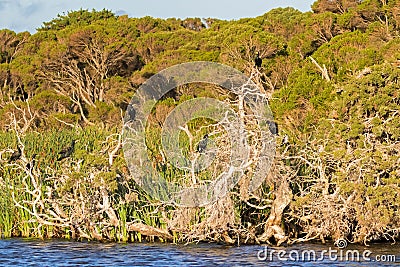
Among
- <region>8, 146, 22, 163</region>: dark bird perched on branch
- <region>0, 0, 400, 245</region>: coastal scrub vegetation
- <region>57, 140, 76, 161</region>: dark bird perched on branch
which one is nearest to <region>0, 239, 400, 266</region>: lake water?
<region>0, 0, 400, 245</region>: coastal scrub vegetation

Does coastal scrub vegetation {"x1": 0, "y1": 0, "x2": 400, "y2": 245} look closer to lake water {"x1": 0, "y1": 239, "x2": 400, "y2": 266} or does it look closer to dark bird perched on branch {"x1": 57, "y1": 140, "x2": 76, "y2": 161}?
dark bird perched on branch {"x1": 57, "y1": 140, "x2": 76, "y2": 161}

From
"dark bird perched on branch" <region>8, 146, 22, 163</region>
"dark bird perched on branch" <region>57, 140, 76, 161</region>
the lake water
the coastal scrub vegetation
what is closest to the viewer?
the lake water

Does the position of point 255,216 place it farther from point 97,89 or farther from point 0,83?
point 0,83

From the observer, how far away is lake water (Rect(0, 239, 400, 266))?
11.9 meters

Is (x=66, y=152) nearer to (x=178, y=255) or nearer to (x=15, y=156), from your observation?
(x=15, y=156)

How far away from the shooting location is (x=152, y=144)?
1581cm

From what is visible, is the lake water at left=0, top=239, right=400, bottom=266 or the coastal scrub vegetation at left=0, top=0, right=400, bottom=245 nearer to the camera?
the lake water at left=0, top=239, right=400, bottom=266

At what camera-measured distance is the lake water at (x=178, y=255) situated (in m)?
11.9

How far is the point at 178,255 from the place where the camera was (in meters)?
12.6

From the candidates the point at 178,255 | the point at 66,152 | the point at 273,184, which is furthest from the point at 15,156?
the point at 273,184

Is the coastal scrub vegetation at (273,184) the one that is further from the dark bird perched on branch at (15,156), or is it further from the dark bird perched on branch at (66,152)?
the dark bird perched on branch at (66,152)

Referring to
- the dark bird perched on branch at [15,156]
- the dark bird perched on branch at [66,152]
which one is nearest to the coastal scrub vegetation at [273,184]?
the dark bird perched on branch at [15,156]

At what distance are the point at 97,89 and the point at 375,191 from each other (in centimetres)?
2846

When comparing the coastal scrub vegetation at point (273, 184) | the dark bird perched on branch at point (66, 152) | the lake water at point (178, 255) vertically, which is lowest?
the lake water at point (178, 255)
